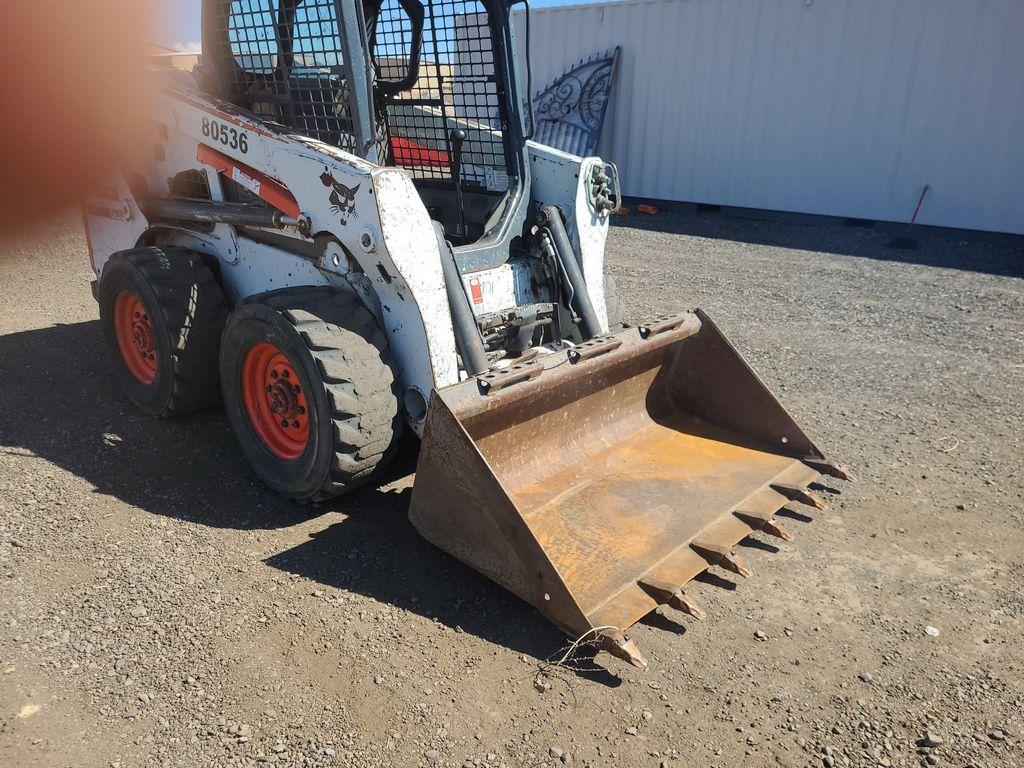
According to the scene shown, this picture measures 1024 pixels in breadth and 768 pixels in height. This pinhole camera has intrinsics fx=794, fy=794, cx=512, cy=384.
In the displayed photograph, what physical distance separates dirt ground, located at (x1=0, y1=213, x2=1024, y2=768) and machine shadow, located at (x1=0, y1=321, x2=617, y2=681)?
0.05 ft

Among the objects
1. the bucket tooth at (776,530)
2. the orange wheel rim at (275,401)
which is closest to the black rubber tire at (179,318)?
the orange wheel rim at (275,401)

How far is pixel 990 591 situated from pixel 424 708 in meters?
2.38

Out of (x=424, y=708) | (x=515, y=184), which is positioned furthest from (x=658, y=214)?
(x=424, y=708)

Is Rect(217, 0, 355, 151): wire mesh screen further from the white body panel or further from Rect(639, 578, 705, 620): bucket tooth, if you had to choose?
Rect(639, 578, 705, 620): bucket tooth

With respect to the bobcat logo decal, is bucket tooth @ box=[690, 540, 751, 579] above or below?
below

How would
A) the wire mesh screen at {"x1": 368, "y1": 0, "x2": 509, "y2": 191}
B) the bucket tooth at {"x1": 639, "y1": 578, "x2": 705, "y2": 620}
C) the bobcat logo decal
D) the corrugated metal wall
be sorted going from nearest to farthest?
the bucket tooth at {"x1": 639, "y1": 578, "x2": 705, "y2": 620} < the bobcat logo decal < the wire mesh screen at {"x1": 368, "y1": 0, "x2": 509, "y2": 191} < the corrugated metal wall

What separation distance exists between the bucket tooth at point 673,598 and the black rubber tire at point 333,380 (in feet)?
4.22

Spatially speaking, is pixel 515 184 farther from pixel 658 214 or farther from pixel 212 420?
pixel 658 214

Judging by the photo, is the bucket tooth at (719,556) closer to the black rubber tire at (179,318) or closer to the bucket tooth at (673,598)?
the bucket tooth at (673,598)

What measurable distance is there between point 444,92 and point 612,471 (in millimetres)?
2341

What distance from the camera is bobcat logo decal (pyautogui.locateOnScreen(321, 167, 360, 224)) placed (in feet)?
11.1

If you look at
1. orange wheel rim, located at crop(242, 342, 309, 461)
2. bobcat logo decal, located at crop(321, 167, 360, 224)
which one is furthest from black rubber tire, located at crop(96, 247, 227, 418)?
bobcat logo decal, located at crop(321, 167, 360, 224)

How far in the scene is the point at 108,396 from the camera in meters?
4.95

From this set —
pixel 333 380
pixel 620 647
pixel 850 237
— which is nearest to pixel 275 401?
pixel 333 380
